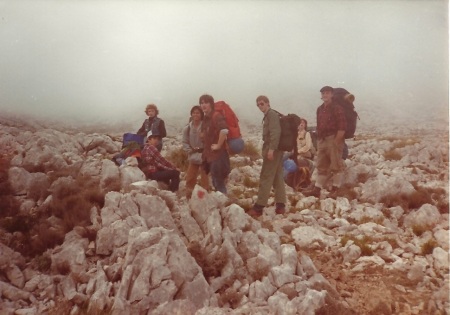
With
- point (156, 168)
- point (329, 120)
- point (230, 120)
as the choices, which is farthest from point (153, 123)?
point (329, 120)

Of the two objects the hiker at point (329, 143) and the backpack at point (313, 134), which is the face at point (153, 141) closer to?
the hiker at point (329, 143)

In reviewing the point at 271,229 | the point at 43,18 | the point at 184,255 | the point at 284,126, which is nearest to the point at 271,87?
the point at 284,126

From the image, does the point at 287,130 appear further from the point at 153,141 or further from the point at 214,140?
the point at 153,141

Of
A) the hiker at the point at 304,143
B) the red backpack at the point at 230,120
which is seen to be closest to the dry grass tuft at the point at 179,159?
the red backpack at the point at 230,120

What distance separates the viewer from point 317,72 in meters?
8.41

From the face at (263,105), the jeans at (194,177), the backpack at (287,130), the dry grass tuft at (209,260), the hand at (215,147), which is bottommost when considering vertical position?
the dry grass tuft at (209,260)

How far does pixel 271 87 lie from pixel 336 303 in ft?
16.3

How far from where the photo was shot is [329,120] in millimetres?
8570

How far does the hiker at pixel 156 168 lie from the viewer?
789 centimetres

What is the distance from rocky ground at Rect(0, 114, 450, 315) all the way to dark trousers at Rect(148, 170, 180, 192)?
236 millimetres

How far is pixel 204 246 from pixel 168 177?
2320 mm

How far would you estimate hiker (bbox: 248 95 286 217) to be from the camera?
22.8 feet

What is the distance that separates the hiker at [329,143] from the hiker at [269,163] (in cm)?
138

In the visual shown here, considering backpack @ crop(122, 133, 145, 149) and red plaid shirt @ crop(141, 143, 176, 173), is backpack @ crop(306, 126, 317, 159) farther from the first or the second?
backpack @ crop(122, 133, 145, 149)
